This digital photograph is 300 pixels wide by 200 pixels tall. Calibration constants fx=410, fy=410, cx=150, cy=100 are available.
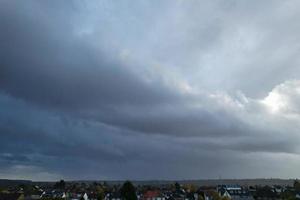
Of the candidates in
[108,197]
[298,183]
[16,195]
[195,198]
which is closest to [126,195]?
[16,195]

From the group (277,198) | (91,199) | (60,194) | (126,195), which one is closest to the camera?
(126,195)

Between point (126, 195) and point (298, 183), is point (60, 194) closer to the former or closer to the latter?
point (126, 195)

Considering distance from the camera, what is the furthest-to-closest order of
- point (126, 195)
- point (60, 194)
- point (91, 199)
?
point (60, 194)
point (91, 199)
point (126, 195)

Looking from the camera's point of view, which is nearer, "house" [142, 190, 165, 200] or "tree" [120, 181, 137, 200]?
"tree" [120, 181, 137, 200]

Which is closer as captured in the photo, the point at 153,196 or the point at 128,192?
the point at 128,192

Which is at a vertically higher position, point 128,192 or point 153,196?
point 128,192

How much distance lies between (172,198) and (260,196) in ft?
117

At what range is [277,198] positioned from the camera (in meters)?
150

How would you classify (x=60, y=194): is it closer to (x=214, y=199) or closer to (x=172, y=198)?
(x=172, y=198)

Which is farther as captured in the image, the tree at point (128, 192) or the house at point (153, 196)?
the house at point (153, 196)

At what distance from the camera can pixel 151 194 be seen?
162m

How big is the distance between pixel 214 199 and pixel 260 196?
22472 mm

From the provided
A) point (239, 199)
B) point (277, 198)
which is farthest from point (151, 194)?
point (277, 198)

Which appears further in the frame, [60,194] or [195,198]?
[60,194]
